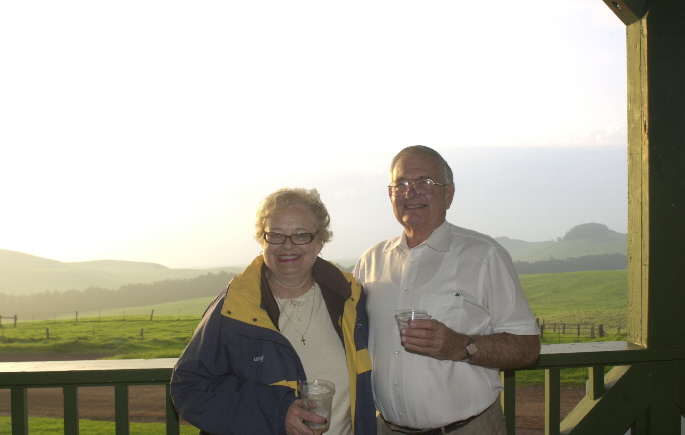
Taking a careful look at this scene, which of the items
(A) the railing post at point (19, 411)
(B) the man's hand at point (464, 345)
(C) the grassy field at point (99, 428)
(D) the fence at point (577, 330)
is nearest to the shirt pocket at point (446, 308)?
(B) the man's hand at point (464, 345)

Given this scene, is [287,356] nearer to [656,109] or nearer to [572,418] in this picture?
[572,418]

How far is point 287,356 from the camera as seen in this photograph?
1.66 metres

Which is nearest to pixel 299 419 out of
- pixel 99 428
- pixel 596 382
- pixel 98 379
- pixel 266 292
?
pixel 266 292

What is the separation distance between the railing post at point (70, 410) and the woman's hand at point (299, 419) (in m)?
1.24

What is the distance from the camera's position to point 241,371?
1.67m

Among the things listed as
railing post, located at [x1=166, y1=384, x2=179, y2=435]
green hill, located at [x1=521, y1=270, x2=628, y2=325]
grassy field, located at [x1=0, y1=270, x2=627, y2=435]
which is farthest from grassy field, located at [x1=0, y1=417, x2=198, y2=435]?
green hill, located at [x1=521, y1=270, x2=628, y2=325]

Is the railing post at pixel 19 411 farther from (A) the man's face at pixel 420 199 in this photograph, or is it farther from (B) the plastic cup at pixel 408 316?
(A) the man's face at pixel 420 199

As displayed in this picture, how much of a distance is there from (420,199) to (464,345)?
2.07 feet

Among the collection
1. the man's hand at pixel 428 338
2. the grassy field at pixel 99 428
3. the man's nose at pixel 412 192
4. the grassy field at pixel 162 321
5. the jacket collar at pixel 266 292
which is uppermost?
the man's nose at pixel 412 192

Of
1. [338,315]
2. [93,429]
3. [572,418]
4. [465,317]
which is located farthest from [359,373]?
[93,429]

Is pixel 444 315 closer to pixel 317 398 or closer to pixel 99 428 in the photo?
pixel 317 398

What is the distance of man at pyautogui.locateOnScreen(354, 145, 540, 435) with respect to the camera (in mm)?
1832

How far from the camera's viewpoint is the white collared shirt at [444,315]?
186 cm

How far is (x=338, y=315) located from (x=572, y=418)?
5.43 feet
